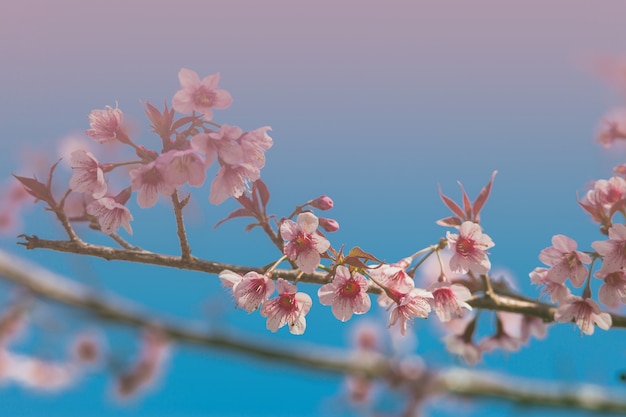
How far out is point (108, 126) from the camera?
1368 millimetres

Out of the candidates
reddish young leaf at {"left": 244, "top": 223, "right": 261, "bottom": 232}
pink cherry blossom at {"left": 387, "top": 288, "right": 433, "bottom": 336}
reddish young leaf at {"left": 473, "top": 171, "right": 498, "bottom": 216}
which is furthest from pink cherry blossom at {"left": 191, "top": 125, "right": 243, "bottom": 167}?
reddish young leaf at {"left": 473, "top": 171, "right": 498, "bottom": 216}

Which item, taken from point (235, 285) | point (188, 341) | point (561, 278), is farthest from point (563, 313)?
point (188, 341)

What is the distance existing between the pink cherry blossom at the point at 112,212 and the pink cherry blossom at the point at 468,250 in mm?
720

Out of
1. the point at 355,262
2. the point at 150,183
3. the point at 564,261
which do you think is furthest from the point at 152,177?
the point at 564,261

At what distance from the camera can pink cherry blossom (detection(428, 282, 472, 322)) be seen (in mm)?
1382

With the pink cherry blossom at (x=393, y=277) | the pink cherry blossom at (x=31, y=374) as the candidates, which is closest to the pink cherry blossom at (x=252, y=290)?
the pink cherry blossom at (x=393, y=277)

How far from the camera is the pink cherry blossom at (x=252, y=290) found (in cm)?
131

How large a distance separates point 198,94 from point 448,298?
2.37ft

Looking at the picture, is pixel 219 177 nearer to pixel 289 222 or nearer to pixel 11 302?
pixel 289 222

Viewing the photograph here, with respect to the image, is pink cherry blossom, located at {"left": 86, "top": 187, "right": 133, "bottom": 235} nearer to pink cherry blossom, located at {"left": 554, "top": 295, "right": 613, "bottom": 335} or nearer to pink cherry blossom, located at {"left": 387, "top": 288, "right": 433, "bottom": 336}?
pink cherry blossom, located at {"left": 387, "top": 288, "right": 433, "bottom": 336}

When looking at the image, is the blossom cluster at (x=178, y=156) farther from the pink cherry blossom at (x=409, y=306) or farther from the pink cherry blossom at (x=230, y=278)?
the pink cherry blossom at (x=409, y=306)

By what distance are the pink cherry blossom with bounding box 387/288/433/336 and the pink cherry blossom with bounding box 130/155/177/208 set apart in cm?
53

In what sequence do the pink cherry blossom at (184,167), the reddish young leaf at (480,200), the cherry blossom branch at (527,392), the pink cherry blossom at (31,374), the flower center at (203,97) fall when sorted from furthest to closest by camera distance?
the pink cherry blossom at (31,374) → the cherry blossom branch at (527,392) → the reddish young leaf at (480,200) → the flower center at (203,97) → the pink cherry blossom at (184,167)

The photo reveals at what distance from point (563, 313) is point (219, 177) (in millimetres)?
856
